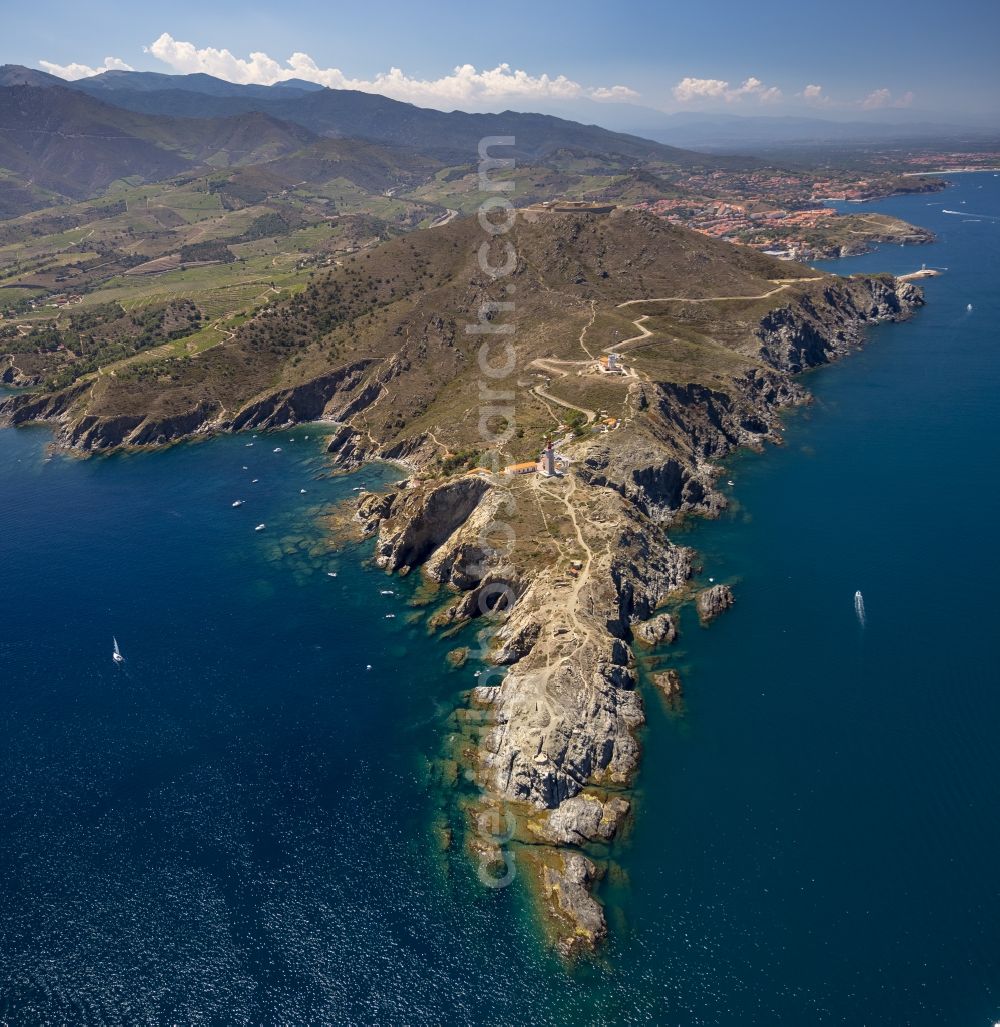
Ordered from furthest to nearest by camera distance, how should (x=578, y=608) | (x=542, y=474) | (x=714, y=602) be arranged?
(x=542, y=474)
(x=714, y=602)
(x=578, y=608)

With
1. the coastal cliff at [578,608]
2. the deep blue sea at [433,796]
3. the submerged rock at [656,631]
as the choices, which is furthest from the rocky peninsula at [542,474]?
the deep blue sea at [433,796]

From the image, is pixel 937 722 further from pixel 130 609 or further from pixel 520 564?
pixel 130 609

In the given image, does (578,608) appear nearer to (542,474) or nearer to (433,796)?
(433,796)

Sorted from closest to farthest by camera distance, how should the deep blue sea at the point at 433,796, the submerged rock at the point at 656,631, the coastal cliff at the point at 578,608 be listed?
1. the deep blue sea at the point at 433,796
2. the coastal cliff at the point at 578,608
3. the submerged rock at the point at 656,631

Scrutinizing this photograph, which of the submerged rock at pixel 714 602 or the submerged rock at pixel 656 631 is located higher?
the submerged rock at pixel 714 602

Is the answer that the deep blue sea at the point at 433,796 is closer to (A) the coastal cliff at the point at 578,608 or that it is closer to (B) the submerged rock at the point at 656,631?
(A) the coastal cliff at the point at 578,608

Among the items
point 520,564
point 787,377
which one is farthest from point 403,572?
point 787,377

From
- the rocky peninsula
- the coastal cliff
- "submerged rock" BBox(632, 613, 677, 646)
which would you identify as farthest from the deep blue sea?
the rocky peninsula

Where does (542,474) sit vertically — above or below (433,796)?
above

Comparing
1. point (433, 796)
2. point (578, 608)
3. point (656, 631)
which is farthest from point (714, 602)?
point (433, 796)

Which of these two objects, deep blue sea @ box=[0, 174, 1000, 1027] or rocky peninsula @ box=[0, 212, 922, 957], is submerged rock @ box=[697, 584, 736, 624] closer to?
rocky peninsula @ box=[0, 212, 922, 957]
